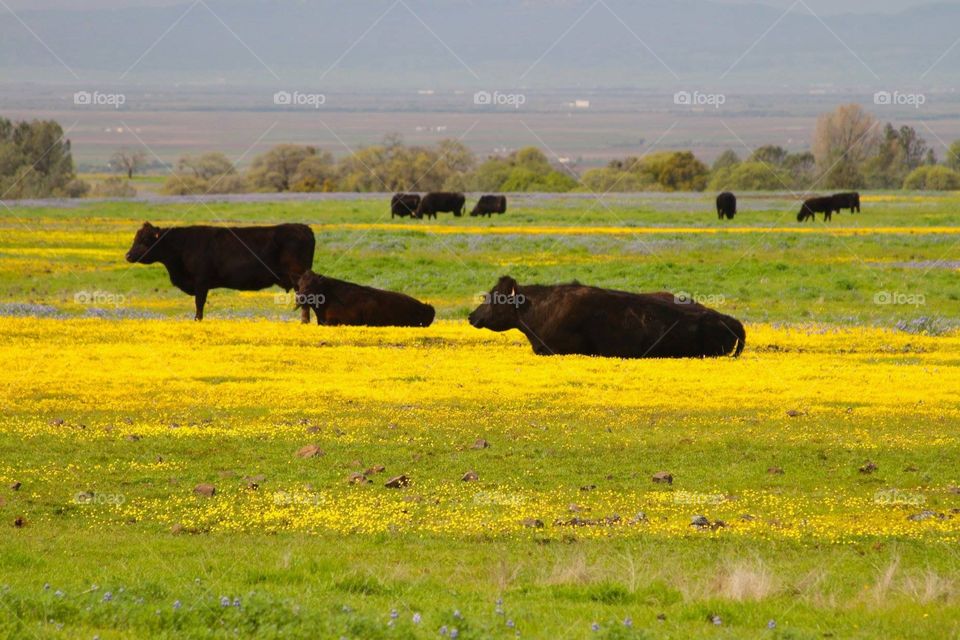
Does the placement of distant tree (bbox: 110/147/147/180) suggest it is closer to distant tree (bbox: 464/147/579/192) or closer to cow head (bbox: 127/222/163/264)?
distant tree (bbox: 464/147/579/192)

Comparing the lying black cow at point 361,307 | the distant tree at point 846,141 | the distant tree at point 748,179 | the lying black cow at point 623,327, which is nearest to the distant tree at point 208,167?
the distant tree at point 748,179

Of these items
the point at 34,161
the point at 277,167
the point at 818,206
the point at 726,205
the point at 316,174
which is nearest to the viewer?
the point at 726,205

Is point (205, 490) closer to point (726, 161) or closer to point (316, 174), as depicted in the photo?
point (316, 174)

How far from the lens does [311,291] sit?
33.2 metres

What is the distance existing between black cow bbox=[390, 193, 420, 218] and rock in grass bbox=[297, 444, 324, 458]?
241 feet

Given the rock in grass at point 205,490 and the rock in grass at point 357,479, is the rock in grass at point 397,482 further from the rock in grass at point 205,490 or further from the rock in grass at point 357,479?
the rock in grass at point 205,490

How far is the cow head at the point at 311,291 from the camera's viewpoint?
33188 mm

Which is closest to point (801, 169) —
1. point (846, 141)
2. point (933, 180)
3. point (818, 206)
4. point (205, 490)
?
point (846, 141)

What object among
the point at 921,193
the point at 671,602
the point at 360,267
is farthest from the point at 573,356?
the point at 921,193

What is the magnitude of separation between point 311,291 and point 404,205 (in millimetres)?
58388

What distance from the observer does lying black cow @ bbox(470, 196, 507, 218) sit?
92.1 meters

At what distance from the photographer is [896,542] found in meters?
13.5

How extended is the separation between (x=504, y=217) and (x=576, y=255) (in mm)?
32818

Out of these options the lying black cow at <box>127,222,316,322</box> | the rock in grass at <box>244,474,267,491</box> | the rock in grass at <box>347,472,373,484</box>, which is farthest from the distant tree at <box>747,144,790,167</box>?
the rock in grass at <box>244,474,267,491</box>
